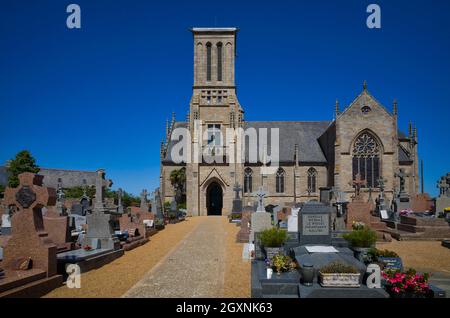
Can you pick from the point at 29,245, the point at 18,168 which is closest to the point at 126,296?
the point at 29,245

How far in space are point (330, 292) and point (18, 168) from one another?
152 feet

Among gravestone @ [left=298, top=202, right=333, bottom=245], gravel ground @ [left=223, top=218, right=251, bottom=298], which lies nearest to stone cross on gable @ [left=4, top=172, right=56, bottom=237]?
gravel ground @ [left=223, top=218, right=251, bottom=298]

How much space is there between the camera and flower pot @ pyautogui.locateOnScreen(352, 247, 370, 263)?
392 inches

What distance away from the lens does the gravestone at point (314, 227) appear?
1147cm

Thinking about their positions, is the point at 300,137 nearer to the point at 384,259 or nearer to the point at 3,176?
the point at 384,259

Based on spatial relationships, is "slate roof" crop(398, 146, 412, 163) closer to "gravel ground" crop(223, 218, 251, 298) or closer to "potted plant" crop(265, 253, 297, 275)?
"gravel ground" crop(223, 218, 251, 298)

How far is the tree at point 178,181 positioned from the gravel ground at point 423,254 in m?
27.7

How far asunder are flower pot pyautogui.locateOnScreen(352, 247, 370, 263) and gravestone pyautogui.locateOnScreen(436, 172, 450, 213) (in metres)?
16.1

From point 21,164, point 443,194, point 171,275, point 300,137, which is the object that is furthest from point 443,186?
point 21,164

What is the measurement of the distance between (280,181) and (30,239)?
35.5m

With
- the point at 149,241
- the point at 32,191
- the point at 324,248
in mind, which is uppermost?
the point at 32,191

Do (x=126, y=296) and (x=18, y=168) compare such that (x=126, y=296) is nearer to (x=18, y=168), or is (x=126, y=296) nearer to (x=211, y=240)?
(x=211, y=240)

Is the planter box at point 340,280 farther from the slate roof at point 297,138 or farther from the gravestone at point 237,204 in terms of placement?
the slate roof at point 297,138
